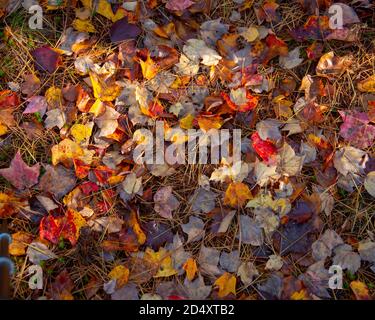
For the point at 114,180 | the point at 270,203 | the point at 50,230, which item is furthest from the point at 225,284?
the point at 50,230

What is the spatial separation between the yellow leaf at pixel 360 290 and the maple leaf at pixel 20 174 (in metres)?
1.50

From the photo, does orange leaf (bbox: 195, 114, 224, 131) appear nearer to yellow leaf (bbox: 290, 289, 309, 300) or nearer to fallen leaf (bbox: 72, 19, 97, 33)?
fallen leaf (bbox: 72, 19, 97, 33)

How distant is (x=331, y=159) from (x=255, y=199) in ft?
1.32

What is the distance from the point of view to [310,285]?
2182 millimetres

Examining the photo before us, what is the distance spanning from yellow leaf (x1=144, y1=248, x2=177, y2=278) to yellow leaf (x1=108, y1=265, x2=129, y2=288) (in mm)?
108

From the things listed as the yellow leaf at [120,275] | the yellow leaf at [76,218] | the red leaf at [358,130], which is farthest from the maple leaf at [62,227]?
the red leaf at [358,130]

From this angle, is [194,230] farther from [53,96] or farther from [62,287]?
[53,96]

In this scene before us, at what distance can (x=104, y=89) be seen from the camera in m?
2.41

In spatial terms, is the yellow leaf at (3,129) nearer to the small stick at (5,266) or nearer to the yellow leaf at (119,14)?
the small stick at (5,266)

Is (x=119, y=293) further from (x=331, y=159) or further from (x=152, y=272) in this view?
(x=331, y=159)

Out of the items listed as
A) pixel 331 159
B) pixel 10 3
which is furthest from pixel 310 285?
pixel 10 3

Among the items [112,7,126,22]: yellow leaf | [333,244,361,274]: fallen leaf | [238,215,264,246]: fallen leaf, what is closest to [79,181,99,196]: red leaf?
[238,215,264,246]: fallen leaf
